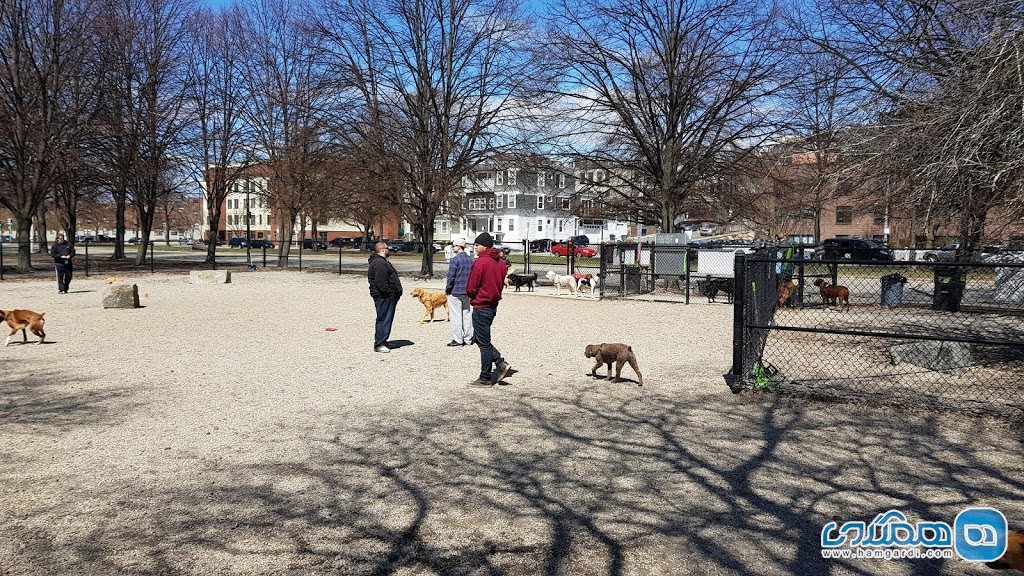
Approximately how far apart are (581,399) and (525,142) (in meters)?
20.4

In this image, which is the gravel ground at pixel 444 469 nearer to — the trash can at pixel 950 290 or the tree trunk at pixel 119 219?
the trash can at pixel 950 290

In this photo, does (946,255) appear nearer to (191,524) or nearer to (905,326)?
(905,326)

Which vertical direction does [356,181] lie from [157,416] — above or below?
above

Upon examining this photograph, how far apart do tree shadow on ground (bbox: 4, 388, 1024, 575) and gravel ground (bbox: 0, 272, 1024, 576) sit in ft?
0.06

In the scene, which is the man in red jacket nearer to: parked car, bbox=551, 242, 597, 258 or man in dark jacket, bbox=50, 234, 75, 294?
man in dark jacket, bbox=50, 234, 75, 294

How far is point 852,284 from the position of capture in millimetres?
21625

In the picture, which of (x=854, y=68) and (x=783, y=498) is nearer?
(x=783, y=498)

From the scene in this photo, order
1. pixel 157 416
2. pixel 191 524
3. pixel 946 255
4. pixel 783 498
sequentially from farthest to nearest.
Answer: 1. pixel 946 255
2. pixel 157 416
3. pixel 783 498
4. pixel 191 524

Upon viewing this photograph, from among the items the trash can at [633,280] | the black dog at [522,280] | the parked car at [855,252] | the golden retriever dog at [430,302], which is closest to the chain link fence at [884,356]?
the parked car at [855,252]

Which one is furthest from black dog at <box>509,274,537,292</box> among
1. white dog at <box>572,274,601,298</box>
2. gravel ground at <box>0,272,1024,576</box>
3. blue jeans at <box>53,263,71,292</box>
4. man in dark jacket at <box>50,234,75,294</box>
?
blue jeans at <box>53,263,71,292</box>

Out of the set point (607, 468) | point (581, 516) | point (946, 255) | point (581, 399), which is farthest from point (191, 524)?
point (946, 255)

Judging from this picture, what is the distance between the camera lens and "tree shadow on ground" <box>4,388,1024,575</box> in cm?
370

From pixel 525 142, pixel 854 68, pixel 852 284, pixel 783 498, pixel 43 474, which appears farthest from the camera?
pixel 525 142

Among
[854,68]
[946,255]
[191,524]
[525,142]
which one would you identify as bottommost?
[191,524]
